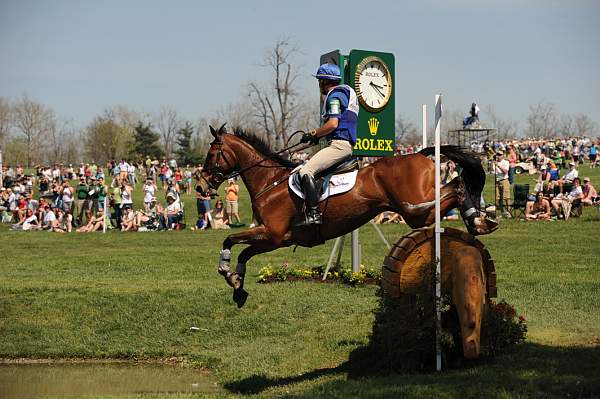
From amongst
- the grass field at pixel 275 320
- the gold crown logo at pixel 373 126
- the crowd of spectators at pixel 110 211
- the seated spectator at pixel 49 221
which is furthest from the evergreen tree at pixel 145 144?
the gold crown logo at pixel 373 126

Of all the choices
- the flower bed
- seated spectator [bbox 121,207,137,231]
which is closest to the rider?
the flower bed

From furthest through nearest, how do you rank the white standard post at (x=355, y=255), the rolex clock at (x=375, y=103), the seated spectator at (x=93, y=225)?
the seated spectator at (x=93, y=225) → the white standard post at (x=355, y=255) → the rolex clock at (x=375, y=103)

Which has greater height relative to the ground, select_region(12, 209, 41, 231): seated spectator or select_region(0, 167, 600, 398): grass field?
select_region(12, 209, 41, 231): seated spectator

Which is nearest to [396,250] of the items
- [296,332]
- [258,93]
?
[296,332]

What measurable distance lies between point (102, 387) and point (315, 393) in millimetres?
4029

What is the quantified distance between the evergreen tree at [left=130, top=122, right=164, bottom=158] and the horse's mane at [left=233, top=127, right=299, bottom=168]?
224 feet

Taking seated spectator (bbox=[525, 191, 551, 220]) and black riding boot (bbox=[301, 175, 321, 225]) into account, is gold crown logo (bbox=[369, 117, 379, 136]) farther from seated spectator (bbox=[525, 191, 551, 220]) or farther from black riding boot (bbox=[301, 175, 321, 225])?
seated spectator (bbox=[525, 191, 551, 220])

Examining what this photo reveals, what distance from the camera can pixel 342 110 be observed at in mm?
10852

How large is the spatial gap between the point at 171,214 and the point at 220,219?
203 centimetres

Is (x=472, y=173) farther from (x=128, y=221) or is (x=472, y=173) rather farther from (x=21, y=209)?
(x=21, y=209)

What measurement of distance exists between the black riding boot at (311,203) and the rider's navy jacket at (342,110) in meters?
0.75

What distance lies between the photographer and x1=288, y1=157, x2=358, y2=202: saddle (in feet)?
35.8

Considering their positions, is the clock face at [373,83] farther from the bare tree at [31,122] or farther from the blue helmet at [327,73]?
the bare tree at [31,122]

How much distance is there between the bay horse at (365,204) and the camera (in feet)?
34.9
